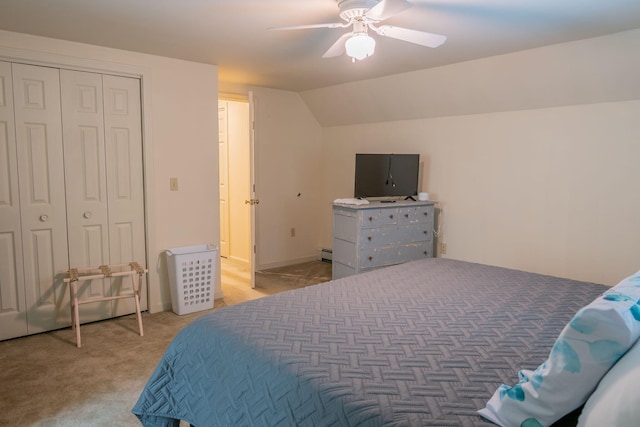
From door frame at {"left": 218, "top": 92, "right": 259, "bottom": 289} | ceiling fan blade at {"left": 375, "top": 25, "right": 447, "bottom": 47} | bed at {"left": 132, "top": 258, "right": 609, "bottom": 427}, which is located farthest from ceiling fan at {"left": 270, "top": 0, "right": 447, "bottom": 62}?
door frame at {"left": 218, "top": 92, "right": 259, "bottom": 289}

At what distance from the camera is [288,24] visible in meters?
2.80

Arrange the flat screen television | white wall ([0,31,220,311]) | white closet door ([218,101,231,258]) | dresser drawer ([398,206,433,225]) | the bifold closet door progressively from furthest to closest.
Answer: white closet door ([218,101,231,258]), the flat screen television, dresser drawer ([398,206,433,225]), white wall ([0,31,220,311]), the bifold closet door

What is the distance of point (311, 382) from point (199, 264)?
2733 mm

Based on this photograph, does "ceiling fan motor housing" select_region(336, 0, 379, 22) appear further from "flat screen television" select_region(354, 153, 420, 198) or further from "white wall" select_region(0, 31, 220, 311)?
"flat screen television" select_region(354, 153, 420, 198)

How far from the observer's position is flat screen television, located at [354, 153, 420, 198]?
4574 millimetres

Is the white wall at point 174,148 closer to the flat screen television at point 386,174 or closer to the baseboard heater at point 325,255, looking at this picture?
the flat screen television at point 386,174

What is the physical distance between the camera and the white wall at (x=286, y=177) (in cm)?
529

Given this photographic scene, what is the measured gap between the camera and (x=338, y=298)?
214 cm

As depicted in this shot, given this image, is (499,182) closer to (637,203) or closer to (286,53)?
(637,203)

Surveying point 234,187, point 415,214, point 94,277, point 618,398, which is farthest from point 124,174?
point 618,398

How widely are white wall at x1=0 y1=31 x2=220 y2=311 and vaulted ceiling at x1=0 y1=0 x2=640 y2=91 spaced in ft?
0.52

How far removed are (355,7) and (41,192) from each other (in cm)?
275

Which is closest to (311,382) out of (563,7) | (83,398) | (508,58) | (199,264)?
(83,398)

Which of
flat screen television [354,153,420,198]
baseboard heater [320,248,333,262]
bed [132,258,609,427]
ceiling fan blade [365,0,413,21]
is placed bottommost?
baseboard heater [320,248,333,262]
